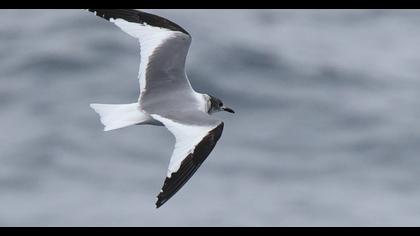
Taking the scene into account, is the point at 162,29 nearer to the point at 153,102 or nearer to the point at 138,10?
the point at 138,10

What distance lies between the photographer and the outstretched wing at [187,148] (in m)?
6.97

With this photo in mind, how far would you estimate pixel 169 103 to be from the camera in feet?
28.2

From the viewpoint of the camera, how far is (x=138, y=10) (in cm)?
962

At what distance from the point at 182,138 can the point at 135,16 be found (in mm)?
2298

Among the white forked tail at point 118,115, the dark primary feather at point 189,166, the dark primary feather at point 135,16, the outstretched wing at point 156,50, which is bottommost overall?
the white forked tail at point 118,115

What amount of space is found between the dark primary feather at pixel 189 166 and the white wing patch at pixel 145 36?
4.98 ft

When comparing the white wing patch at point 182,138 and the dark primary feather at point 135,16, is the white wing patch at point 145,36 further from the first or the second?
the white wing patch at point 182,138

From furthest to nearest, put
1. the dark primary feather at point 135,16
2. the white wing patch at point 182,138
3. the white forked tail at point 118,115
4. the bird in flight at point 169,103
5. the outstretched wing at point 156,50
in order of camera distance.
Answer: the dark primary feather at point 135,16
the outstretched wing at point 156,50
the white forked tail at point 118,115
the bird in flight at point 169,103
the white wing patch at point 182,138

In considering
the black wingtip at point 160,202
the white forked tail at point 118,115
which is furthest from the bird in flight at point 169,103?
the black wingtip at point 160,202

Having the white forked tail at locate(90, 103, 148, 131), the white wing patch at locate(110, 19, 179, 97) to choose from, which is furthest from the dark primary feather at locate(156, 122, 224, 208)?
the white wing patch at locate(110, 19, 179, 97)

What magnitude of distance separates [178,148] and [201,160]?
238mm

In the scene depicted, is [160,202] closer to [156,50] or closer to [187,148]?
[187,148]

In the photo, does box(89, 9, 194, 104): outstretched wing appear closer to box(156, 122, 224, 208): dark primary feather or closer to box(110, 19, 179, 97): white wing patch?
box(110, 19, 179, 97): white wing patch

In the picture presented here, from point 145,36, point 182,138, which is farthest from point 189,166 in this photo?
point 145,36
